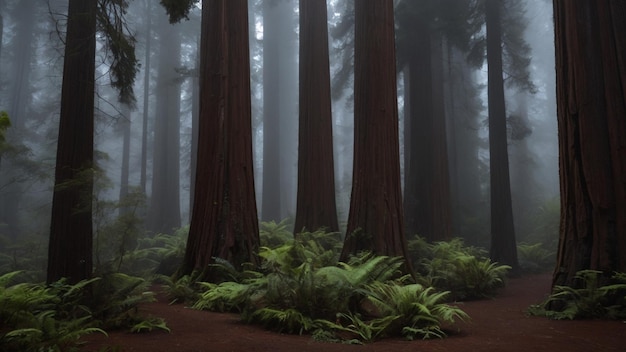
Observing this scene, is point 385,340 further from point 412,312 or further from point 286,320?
point 286,320

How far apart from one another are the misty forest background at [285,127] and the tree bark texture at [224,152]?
1.29 metres

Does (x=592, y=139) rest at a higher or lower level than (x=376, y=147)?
lower

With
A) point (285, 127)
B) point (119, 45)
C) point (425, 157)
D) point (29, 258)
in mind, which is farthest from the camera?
point (285, 127)

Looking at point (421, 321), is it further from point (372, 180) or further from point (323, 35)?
point (323, 35)

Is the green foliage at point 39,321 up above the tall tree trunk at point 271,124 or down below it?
below

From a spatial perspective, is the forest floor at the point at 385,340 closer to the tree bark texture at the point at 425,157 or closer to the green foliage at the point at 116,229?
the green foliage at the point at 116,229

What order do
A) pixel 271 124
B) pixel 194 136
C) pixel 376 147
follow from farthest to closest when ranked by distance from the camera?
pixel 271 124, pixel 194 136, pixel 376 147

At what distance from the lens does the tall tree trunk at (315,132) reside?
12672 mm

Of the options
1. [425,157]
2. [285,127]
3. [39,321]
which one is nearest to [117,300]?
[39,321]

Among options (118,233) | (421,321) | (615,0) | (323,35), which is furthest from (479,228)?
(118,233)

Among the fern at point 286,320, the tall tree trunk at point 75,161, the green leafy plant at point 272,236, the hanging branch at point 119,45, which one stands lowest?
the fern at point 286,320

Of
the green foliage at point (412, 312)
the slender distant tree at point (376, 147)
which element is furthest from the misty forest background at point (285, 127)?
the slender distant tree at point (376, 147)

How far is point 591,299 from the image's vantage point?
21.5 feet

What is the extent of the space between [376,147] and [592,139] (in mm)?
3876
